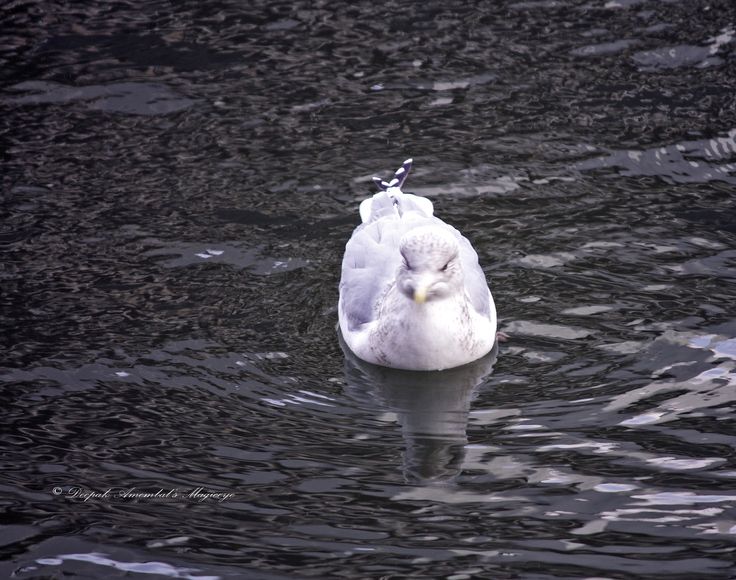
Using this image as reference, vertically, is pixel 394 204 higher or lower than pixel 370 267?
higher

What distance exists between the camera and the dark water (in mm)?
5898

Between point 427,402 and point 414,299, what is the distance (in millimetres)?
681

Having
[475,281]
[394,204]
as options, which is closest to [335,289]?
[394,204]

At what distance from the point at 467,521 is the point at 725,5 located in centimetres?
889

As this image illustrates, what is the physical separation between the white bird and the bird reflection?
81 millimetres

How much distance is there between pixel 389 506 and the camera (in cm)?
611

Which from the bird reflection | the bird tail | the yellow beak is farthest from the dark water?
the yellow beak

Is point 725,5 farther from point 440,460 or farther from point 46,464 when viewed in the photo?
point 46,464

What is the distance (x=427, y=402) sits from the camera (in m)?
7.44

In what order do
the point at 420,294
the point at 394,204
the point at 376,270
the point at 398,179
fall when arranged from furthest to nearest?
the point at 398,179
the point at 394,204
the point at 376,270
the point at 420,294

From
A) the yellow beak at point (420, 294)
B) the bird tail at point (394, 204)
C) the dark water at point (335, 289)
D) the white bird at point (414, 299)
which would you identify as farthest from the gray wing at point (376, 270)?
the yellow beak at point (420, 294)

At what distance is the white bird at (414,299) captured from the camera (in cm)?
732

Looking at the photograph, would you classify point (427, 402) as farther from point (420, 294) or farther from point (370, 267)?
point (370, 267)

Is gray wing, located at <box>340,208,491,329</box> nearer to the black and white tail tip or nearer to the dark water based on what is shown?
the dark water
